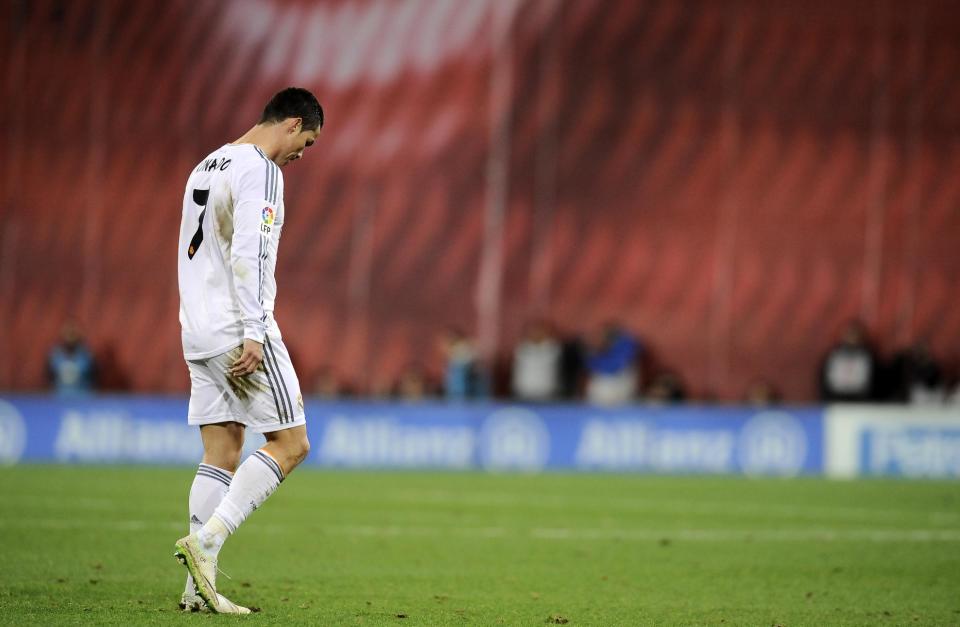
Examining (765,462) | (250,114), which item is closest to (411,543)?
(765,462)

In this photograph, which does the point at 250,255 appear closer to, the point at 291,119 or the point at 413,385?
the point at 291,119

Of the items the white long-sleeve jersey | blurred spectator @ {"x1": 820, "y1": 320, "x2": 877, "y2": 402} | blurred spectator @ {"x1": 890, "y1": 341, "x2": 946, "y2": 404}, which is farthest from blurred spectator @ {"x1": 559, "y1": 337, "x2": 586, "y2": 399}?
the white long-sleeve jersey

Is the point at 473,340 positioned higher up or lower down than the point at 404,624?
higher up

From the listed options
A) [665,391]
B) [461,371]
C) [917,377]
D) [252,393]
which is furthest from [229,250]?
[917,377]

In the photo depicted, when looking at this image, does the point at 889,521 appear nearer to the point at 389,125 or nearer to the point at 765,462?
the point at 765,462

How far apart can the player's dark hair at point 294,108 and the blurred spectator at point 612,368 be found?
1515 centimetres

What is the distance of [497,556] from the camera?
859cm

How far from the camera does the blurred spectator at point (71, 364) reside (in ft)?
71.2

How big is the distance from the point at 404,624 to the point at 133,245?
61.7ft

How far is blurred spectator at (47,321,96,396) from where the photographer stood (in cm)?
2170

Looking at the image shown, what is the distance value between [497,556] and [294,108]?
355 centimetres

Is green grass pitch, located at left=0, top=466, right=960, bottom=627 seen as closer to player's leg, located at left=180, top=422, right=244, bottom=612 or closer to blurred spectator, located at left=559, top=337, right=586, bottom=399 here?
player's leg, located at left=180, top=422, right=244, bottom=612

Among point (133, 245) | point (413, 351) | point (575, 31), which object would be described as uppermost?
point (575, 31)

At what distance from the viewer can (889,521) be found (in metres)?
11.3
